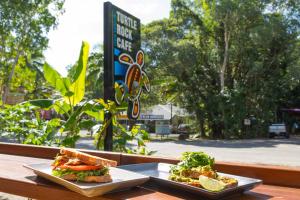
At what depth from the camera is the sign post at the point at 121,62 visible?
4.75 metres

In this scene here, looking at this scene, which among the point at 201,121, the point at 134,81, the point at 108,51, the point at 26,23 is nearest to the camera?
the point at 108,51

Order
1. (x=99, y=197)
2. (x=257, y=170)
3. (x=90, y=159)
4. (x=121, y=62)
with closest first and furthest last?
(x=99, y=197) < (x=90, y=159) < (x=257, y=170) < (x=121, y=62)

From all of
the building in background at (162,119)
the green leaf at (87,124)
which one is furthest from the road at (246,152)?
the building in background at (162,119)

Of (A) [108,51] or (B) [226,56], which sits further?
(B) [226,56]

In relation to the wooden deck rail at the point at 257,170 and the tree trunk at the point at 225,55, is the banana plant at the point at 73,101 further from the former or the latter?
the tree trunk at the point at 225,55

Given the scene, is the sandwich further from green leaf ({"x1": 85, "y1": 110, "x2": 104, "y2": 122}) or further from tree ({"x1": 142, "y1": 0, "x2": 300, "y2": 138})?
tree ({"x1": 142, "y1": 0, "x2": 300, "y2": 138})

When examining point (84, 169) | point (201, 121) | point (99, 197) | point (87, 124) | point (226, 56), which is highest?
point (226, 56)

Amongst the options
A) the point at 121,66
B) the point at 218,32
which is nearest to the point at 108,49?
the point at 121,66

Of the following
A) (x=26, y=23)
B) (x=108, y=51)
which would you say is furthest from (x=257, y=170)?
(x=26, y=23)

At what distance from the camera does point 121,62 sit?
202 inches

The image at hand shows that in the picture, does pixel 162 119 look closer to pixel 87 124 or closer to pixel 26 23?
pixel 26 23

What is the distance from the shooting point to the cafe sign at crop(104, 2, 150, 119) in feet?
15.7

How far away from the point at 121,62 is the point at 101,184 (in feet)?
12.1

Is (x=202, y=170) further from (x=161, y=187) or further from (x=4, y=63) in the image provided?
(x=4, y=63)
